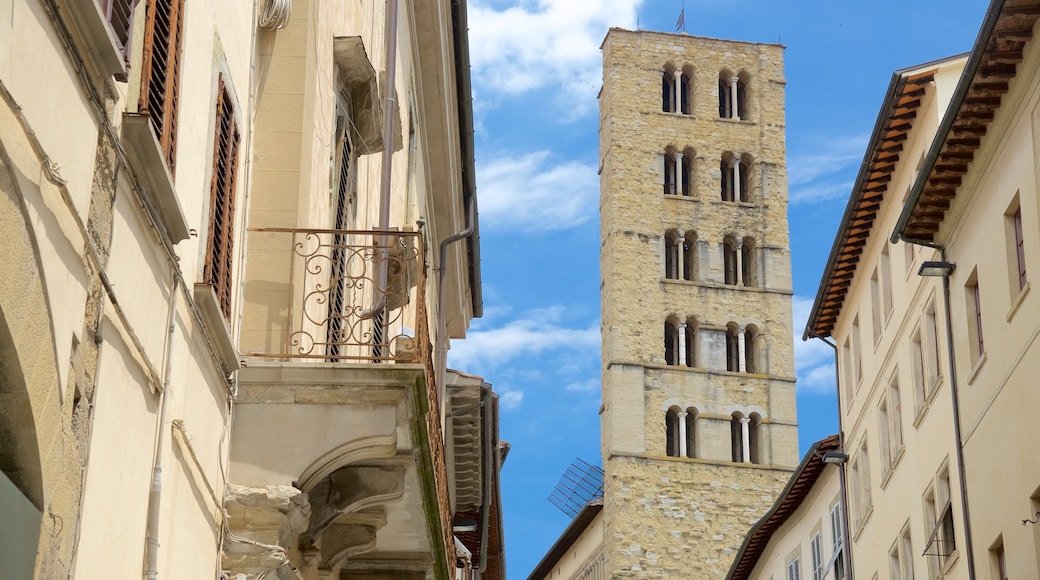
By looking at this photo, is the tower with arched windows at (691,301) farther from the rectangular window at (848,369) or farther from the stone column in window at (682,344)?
the rectangular window at (848,369)

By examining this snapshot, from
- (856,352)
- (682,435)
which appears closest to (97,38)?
(856,352)

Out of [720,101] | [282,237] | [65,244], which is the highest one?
[720,101]

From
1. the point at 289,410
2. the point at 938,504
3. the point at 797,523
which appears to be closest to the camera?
the point at 289,410

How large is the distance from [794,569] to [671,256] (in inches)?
1461

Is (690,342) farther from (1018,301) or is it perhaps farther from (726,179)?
Answer: (1018,301)

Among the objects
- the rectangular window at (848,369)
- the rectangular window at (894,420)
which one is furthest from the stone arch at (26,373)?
the rectangular window at (848,369)

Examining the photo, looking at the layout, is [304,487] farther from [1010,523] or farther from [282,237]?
[1010,523]

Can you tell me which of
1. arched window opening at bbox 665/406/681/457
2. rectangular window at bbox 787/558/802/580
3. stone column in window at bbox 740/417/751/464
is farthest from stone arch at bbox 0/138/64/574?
stone column in window at bbox 740/417/751/464

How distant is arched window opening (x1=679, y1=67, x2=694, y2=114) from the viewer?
260 feet

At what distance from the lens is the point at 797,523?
40.0 m

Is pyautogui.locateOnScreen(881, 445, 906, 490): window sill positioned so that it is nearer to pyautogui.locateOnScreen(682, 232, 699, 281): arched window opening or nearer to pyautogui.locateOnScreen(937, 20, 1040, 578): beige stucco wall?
Answer: pyautogui.locateOnScreen(937, 20, 1040, 578): beige stucco wall

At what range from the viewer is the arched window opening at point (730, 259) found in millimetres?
76688

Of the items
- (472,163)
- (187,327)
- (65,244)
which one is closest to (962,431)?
(472,163)

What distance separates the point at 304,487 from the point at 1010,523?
485 inches
